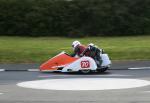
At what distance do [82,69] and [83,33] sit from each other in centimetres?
1747

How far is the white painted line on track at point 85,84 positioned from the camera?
18.0m

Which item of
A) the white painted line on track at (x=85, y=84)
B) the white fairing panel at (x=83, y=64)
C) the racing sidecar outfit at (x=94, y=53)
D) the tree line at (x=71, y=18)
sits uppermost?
the tree line at (x=71, y=18)

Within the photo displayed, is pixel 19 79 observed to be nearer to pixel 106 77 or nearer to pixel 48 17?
pixel 106 77

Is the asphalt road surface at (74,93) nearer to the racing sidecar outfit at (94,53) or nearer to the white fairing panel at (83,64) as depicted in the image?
the white fairing panel at (83,64)

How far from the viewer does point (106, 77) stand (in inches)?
866

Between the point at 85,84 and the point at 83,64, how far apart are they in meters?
4.64

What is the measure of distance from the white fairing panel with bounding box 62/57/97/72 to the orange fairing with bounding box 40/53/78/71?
22cm

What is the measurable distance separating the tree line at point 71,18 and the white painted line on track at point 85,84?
20.1 m

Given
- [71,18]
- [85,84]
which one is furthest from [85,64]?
[71,18]

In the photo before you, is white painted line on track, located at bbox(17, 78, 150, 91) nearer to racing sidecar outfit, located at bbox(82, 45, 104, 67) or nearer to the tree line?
racing sidecar outfit, located at bbox(82, 45, 104, 67)

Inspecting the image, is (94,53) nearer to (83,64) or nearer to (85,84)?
(83,64)

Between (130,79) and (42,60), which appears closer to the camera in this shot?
(130,79)

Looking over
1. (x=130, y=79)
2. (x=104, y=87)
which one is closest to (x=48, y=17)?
(x=130, y=79)

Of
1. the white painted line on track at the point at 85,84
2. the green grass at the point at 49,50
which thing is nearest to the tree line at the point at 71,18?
the green grass at the point at 49,50
